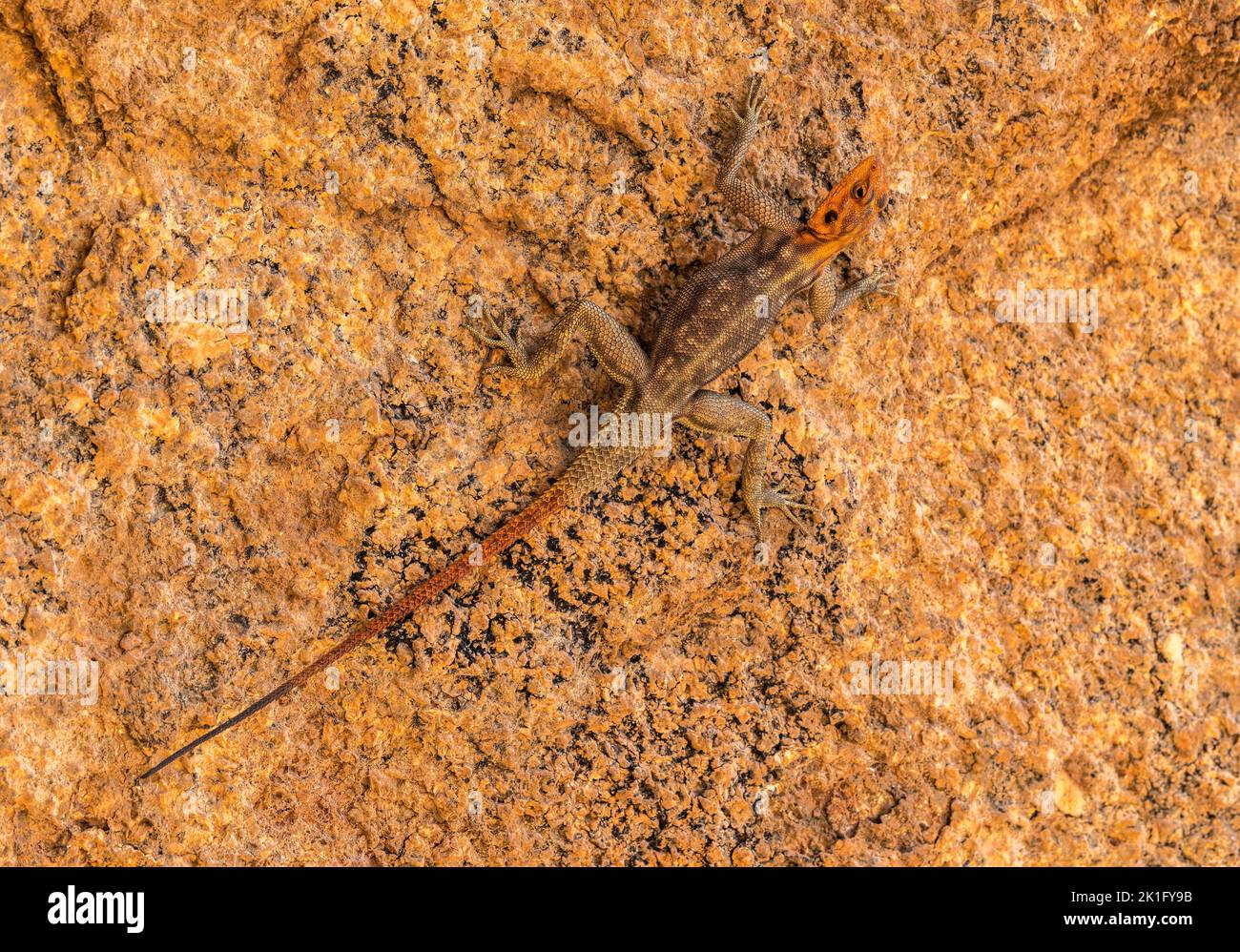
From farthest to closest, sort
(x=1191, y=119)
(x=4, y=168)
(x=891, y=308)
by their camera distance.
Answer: (x=1191, y=119) → (x=891, y=308) → (x=4, y=168)

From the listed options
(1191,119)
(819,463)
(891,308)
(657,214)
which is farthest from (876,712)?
(1191,119)

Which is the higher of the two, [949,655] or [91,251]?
[91,251]

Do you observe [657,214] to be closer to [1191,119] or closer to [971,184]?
[971,184]

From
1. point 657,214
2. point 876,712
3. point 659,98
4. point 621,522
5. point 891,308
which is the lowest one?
point 876,712

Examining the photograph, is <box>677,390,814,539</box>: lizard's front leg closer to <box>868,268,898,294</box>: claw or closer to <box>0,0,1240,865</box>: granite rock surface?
<box>0,0,1240,865</box>: granite rock surface

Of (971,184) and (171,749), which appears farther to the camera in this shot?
(971,184)

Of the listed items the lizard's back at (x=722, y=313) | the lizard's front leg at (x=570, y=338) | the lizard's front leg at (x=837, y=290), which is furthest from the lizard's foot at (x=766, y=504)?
the lizard's front leg at (x=837, y=290)

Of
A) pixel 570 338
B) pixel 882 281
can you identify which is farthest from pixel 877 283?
pixel 570 338

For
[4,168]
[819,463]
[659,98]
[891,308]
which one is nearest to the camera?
[4,168]
